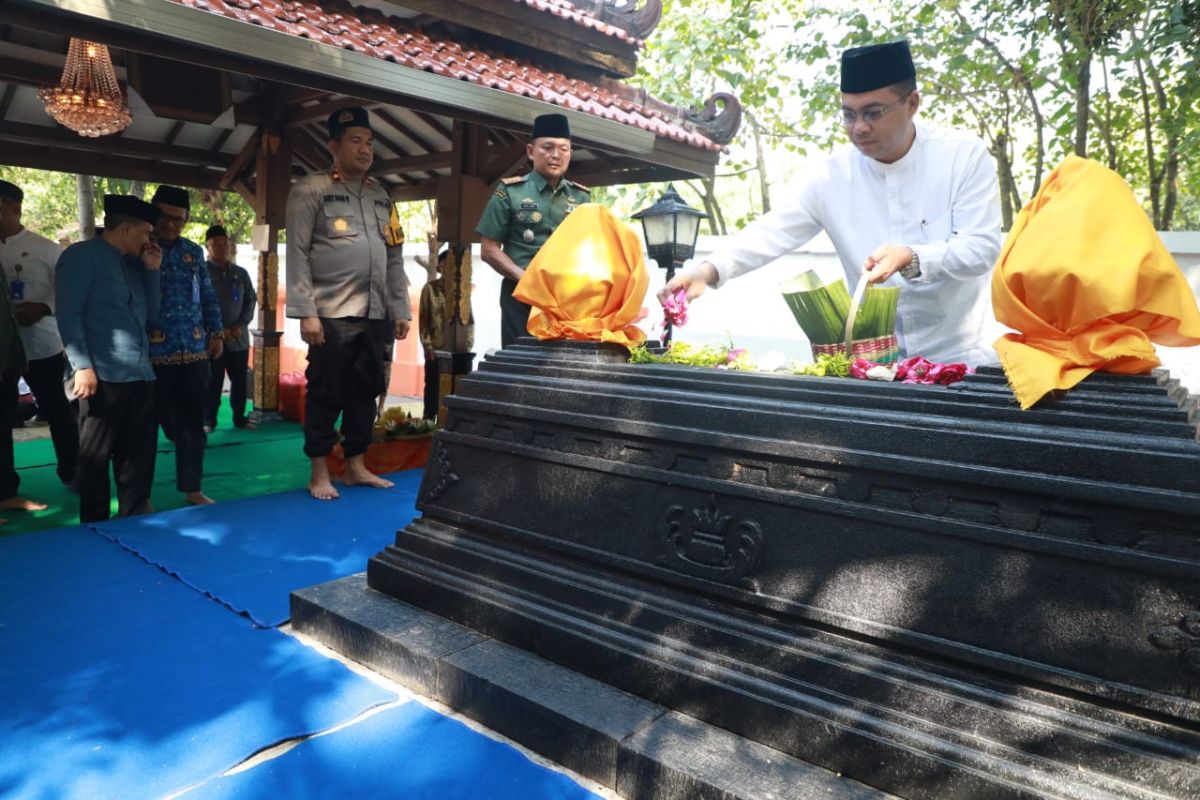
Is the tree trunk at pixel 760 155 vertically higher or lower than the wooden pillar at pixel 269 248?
higher

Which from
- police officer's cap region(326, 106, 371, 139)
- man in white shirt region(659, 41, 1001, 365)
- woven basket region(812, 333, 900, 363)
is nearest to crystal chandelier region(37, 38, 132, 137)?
police officer's cap region(326, 106, 371, 139)

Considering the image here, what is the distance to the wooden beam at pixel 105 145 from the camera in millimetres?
7297

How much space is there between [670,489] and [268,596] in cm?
179

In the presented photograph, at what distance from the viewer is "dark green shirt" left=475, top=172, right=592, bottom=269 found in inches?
160

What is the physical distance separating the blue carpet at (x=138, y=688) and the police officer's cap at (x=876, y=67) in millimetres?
2340

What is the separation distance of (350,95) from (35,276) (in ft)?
7.80

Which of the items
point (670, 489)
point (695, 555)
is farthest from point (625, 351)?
point (695, 555)

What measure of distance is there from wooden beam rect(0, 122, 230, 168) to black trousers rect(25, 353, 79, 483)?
3894 millimetres

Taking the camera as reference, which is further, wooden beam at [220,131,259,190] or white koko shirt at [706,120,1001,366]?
wooden beam at [220,131,259,190]

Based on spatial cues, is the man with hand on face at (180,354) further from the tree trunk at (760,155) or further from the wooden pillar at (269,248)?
the tree trunk at (760,155)

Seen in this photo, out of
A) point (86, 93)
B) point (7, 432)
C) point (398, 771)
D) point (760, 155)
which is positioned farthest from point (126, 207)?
point (760, 155)

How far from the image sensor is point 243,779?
1.82 metres

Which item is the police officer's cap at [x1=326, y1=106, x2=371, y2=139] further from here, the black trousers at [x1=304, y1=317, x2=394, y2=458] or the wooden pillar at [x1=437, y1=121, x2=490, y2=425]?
the wooden pillar at [x1=437, y1=121, x2=490, y2=425]

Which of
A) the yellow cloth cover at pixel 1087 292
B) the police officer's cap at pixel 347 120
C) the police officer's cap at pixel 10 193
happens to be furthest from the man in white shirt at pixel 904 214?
the police officer's cap at pixel 10 193
